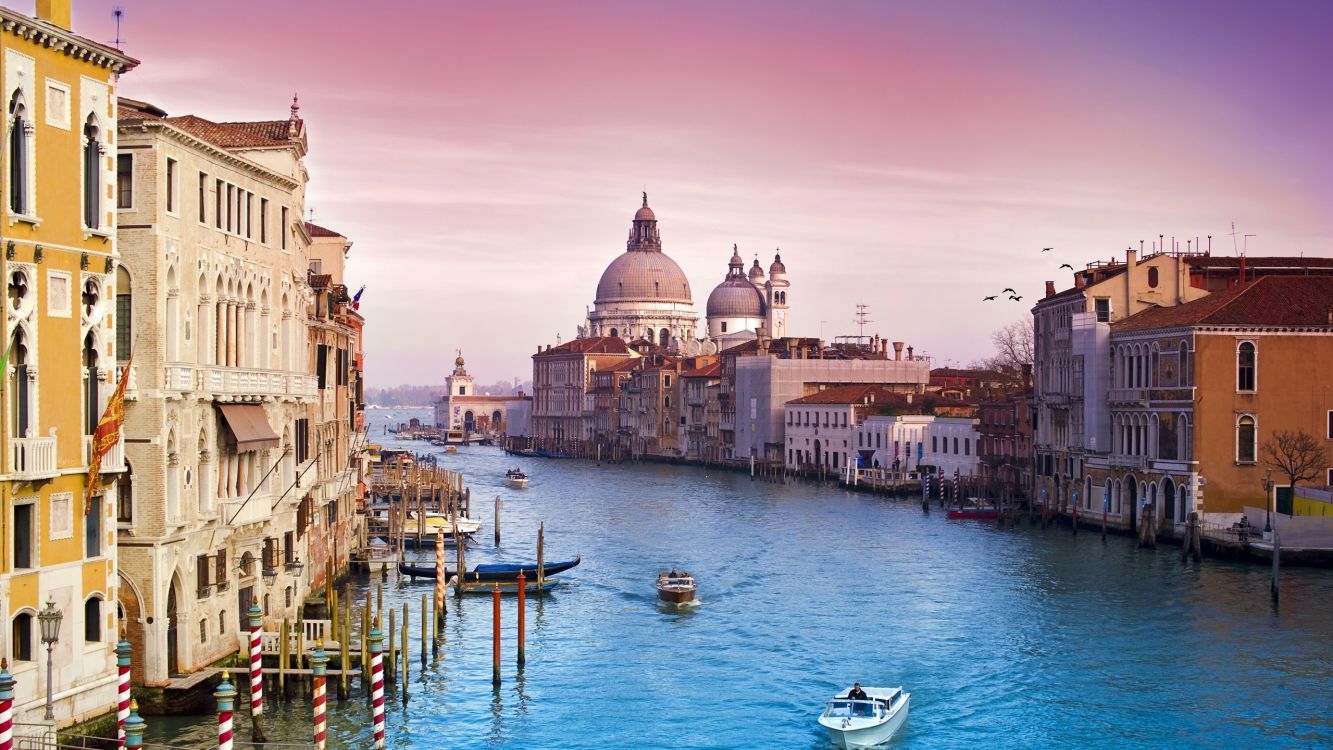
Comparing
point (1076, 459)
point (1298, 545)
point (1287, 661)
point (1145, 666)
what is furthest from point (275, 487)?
point (1076, 459)

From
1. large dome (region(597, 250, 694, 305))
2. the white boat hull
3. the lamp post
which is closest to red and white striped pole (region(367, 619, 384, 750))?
the white boat hull

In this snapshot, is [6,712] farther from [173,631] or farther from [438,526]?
[438,526]

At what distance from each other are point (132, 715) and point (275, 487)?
5904 millimetres

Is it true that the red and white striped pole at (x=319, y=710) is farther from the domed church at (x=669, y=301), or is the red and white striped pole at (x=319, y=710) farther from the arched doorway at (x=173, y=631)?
the domed church at (x=669, y=301)

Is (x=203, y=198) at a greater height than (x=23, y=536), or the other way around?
(x=203, y=198)

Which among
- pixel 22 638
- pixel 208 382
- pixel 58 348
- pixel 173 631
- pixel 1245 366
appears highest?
pixel 1245 366

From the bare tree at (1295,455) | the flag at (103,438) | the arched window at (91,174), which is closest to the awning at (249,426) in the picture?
the flag at (103,438)

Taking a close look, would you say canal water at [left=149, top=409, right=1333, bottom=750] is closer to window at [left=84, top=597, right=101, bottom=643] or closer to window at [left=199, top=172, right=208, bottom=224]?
window at [left=84, top=597, right=101, bottom=643]

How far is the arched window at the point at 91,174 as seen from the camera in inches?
513

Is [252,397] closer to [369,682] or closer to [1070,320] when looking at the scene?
[369,682]

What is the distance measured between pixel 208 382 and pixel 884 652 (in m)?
9.51

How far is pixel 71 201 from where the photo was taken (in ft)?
41.9

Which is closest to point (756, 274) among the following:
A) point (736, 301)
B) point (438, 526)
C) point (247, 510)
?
point (736, 301)

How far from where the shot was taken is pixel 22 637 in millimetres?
12266
